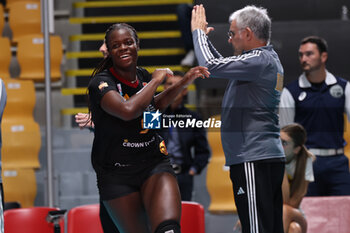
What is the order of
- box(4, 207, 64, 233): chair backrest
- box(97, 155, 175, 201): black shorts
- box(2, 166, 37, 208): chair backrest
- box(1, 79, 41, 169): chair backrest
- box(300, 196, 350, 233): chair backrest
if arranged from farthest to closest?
box(1, 79, 41, 169): chair backrest → box(2, 166, 37, 208): chair backrest → box(300, 196, 350, 233): chair backrest → box(4, 207, 64, 233): chair backrest → box(97, 155, 175, 201): black shorts

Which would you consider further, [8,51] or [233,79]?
[8,51]

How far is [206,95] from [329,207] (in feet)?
4.36

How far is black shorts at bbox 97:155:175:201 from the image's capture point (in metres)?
3.29

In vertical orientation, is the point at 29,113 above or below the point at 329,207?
above

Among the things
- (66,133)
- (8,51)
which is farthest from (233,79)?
(8,51)

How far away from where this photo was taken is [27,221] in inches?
180

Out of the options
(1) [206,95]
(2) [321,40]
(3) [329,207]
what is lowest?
(3) [329,207]

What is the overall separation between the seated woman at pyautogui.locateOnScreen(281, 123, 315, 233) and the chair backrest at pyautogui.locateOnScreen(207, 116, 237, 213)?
82cm

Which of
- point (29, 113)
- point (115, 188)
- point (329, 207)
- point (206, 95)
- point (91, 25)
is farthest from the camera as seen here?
point (29, 113)

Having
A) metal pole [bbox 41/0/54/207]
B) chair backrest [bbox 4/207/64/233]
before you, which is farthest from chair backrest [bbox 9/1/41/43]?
chair backrest [bbox 4/207/64/233]

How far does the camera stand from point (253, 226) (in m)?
3.63

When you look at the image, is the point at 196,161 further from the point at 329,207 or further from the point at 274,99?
the point at 274,99

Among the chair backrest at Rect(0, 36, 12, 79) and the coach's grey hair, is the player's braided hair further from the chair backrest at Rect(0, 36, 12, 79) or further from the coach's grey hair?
the chair backrest at Rect(0, 36, 12, 79)

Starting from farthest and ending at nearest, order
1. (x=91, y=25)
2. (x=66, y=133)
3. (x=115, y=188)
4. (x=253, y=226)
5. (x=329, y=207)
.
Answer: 1. (x=66, y=133)
2. (x=91, y=25)
3. (x=329, y=207)
4. (x=253, y=226)
5. (x=115, y=188)
